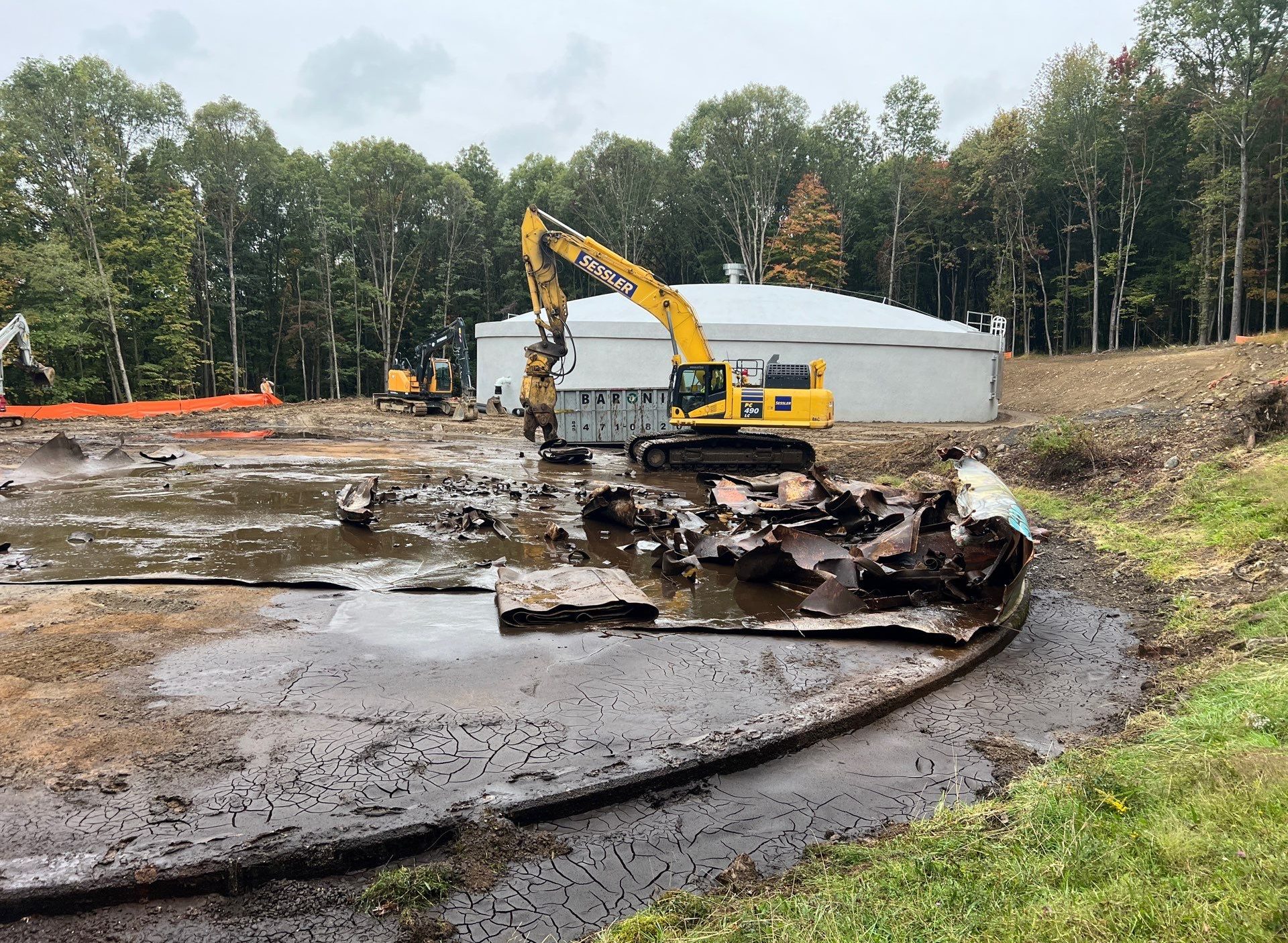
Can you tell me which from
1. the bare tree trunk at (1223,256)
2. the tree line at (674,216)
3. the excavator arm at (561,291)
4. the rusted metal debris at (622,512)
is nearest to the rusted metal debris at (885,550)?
the rusted metal debris at (622,512)

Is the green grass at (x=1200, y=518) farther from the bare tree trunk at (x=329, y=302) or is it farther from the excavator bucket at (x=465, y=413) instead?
the bare tree trunk at (x=329, y=302)

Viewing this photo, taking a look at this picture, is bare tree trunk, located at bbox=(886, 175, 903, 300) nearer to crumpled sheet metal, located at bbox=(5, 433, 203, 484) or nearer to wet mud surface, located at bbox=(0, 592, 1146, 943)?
crumpled sheet metal, located at bbox=(5, 433, 203, 484)

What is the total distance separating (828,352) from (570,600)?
2342 centimetres

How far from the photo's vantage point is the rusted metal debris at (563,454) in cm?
1688

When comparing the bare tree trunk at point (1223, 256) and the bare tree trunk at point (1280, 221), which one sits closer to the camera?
the bare tree trunk at point (1280, 221)

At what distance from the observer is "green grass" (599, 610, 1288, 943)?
2229 mm

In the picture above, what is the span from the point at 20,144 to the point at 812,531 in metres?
35.7

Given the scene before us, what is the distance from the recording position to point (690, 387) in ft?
52.7

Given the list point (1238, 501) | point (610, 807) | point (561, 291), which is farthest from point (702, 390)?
point (610, 807)

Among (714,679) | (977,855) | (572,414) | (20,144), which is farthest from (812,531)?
(20,144)

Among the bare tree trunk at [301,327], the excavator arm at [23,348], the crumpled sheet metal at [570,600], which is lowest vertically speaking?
the crumpled sheet metal at [570,600]

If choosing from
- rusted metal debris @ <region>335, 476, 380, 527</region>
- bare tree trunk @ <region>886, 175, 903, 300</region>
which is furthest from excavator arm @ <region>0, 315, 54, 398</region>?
bare tree trunk @ <region>886, 175, 903, 300</region>

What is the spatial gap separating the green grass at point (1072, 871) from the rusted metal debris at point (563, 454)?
13963mm

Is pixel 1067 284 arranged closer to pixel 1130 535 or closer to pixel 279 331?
pixel 1130 535
